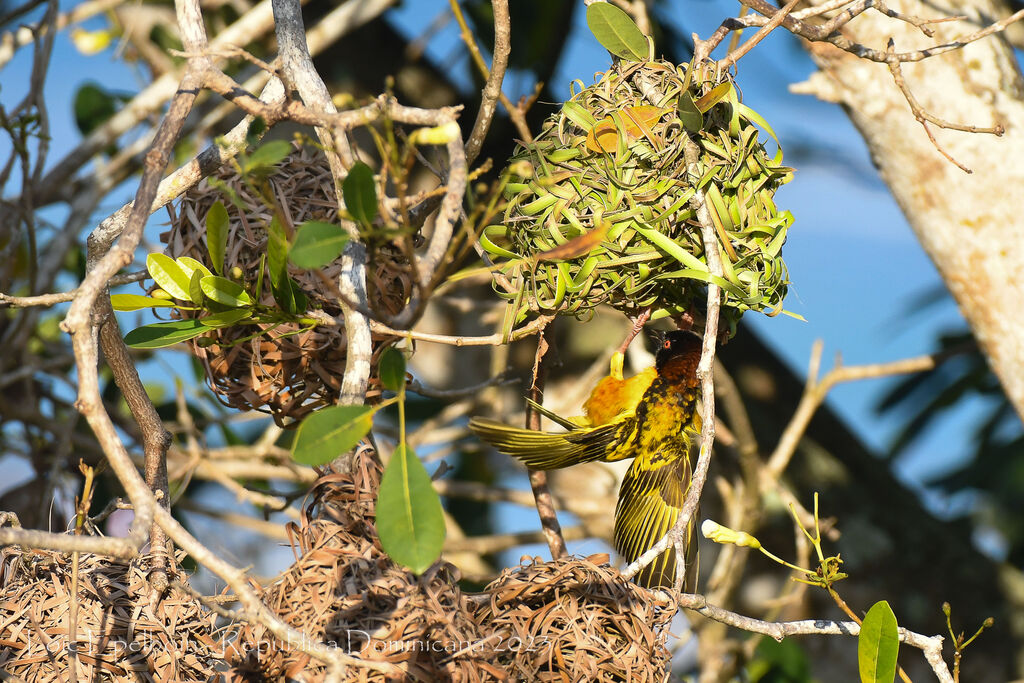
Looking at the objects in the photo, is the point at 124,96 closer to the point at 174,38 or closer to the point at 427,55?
the point at 174,38

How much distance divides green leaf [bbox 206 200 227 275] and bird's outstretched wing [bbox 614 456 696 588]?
0.78m

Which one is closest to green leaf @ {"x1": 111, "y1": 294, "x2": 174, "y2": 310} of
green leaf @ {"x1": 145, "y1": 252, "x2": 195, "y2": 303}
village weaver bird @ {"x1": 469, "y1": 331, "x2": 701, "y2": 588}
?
green leaf @ {"x1": 145, "y1": 252, "x2": 195, "y2": 303}

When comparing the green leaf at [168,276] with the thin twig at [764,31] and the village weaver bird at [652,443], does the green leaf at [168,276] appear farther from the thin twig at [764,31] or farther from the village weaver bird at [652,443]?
the thin twig at [764,31]

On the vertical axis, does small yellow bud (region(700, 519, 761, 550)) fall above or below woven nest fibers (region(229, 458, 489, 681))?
above

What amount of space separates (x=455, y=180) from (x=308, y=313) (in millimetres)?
410

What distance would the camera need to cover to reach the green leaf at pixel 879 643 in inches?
49.3

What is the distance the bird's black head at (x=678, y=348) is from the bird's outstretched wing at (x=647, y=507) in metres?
0.18

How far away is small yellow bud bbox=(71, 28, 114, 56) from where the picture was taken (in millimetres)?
3404

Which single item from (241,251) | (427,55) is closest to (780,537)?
(427,55)

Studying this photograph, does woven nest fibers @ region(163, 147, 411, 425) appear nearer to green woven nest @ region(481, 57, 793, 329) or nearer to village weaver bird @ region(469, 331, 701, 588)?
green woven nest @ region(481, 57, 793, 329)

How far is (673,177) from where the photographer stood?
1381mm

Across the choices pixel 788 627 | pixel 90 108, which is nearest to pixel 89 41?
pixel 90 108

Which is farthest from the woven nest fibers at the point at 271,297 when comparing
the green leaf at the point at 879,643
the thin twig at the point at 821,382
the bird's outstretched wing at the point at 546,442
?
the thin twig at the point at 821,382

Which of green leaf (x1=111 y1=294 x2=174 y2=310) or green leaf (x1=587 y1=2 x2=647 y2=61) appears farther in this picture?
green leaf (x1=587 y1=2 x2=647 y2=61)
